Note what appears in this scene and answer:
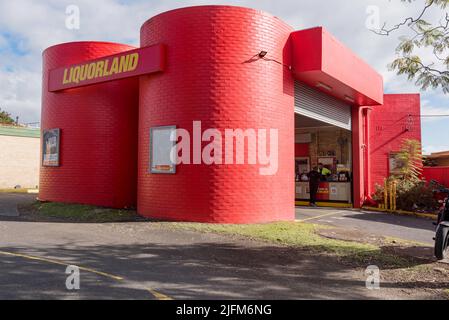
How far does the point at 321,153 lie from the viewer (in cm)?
1983

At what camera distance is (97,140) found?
45.2ft

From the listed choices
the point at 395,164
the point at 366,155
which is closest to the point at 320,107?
the point at 366,155

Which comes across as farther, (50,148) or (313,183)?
(313,183)

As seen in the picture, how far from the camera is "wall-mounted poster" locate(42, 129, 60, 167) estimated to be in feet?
47.1

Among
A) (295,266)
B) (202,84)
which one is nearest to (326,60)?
(202,84)

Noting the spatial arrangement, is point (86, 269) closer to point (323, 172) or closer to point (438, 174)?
point (323, 172)

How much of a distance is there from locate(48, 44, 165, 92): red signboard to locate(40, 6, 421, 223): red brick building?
38mm

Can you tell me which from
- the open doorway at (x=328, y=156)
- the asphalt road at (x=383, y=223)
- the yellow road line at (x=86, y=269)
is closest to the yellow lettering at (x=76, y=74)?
the yellow road line at (x=86, y=269)

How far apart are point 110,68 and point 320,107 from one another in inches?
313

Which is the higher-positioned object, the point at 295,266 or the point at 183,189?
the point at 183,189

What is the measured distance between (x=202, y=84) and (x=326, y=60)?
4176mm

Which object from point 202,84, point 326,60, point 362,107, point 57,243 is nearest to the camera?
point 57,243

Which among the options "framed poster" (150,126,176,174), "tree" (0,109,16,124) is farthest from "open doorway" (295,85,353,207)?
"tree" (0,109,16,124)
